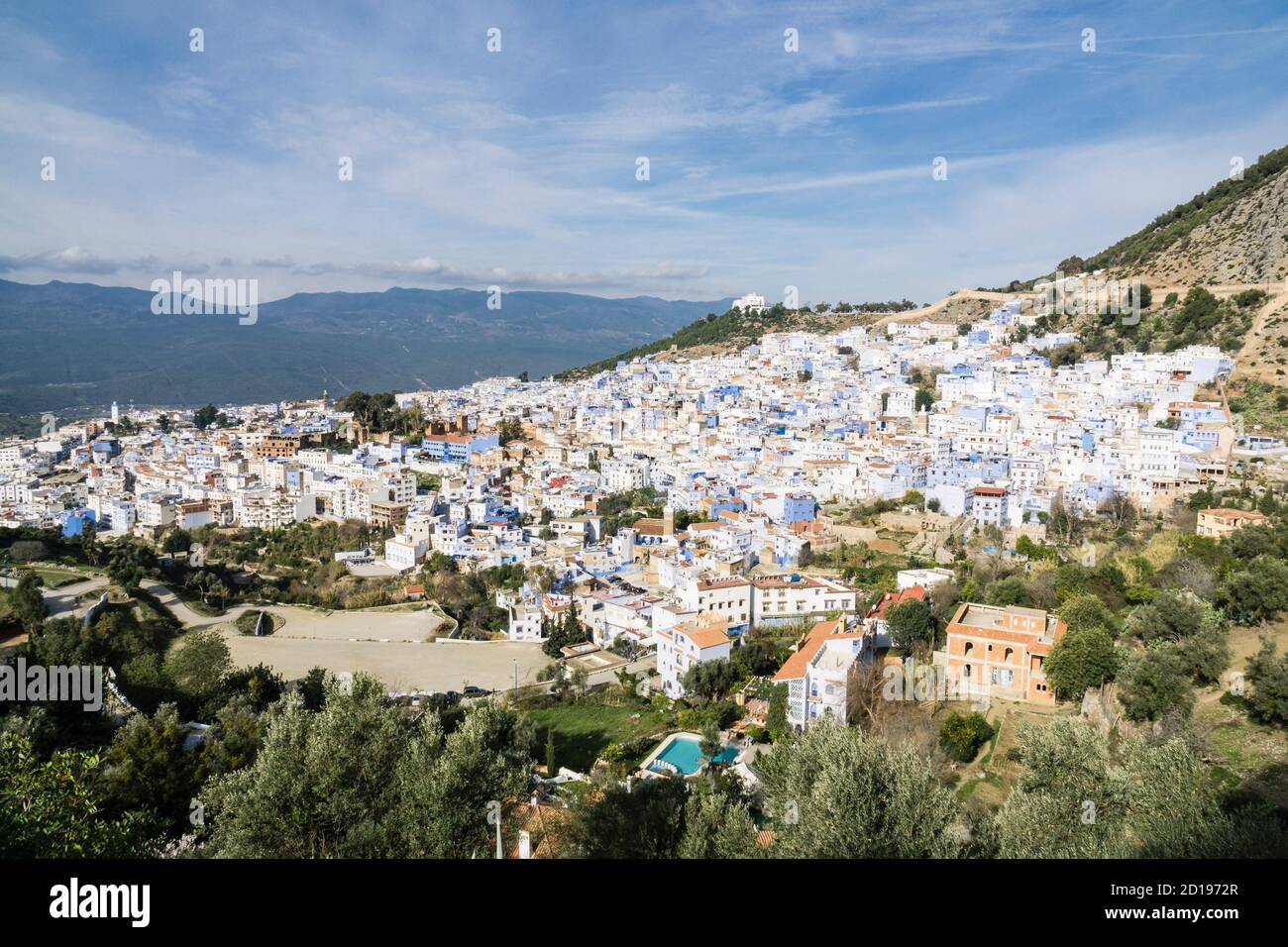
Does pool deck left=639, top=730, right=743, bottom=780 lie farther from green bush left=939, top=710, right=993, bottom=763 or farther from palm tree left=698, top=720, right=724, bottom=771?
green bush left=939, top=710, right=993, bottom=763

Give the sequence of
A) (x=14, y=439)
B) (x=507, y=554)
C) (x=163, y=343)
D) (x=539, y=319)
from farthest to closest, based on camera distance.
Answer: (x=539, y=319)
(x=163, y=343)
(x=14, y=439)
(x=507, y=554)

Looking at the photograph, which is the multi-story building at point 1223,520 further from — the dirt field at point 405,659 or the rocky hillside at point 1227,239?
the rocky hillside at point 1227,239

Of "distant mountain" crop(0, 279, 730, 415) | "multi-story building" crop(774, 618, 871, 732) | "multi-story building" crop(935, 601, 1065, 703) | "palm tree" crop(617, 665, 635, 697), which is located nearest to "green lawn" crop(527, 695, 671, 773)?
"palm tree" crop(617, 665, 635, 697)

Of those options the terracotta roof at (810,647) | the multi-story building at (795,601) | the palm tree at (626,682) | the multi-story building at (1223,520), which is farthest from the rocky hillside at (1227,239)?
the palm tree at (626,682)

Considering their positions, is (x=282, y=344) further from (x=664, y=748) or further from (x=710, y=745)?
(x=710, y=745)
